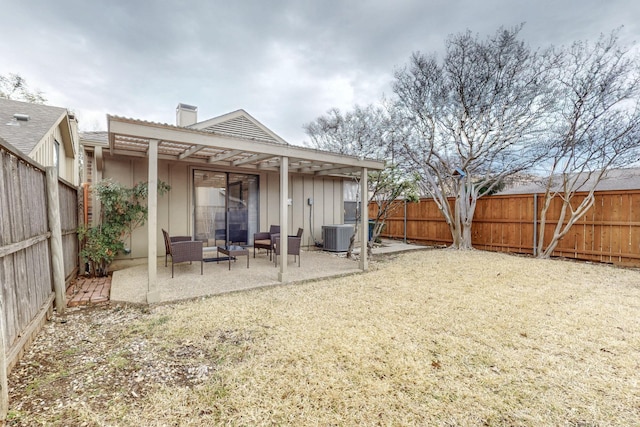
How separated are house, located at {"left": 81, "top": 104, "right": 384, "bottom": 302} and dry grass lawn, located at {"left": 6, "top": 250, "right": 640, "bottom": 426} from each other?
4.94 feet

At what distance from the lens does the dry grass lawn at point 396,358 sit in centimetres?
191

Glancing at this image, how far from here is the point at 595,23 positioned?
732 centimetres

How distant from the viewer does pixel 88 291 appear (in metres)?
4.58

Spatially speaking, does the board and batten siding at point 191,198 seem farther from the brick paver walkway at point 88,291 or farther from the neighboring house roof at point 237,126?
the neighboring house roof at point 237,126

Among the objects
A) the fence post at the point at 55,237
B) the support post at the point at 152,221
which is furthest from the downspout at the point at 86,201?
the support post at the point at 152,221

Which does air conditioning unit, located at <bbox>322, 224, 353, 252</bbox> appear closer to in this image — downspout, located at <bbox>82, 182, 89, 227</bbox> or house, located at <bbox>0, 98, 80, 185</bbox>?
downspout, located at <bbox>82, 182, 89, 227</bbox>

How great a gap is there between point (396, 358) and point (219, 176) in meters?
6.65

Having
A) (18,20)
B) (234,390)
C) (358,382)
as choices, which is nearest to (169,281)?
(234,390)

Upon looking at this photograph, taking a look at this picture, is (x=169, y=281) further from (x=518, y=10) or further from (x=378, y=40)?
(x=518, y=10)

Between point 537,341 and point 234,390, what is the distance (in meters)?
3.04

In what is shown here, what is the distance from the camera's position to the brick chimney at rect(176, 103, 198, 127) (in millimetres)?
8679

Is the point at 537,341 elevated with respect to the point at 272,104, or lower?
lower

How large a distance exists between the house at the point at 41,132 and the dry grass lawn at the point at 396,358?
13.4ft

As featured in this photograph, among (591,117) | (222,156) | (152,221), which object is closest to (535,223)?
(591,117)
